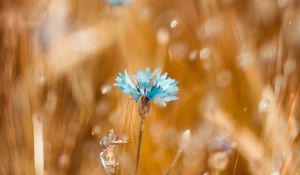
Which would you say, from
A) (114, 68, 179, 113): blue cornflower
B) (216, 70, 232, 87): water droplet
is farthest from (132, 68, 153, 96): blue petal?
(216, 70, 232, 87): water droplet

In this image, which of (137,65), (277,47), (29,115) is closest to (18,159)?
(29,115)

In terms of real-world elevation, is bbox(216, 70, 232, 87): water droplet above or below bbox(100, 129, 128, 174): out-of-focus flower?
above

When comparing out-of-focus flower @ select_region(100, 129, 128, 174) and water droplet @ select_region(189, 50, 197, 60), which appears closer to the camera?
out-of-focus flower @ select_region(100, 129, 128, 174)

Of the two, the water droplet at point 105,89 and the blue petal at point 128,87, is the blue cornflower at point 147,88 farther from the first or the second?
the water droplet at point 105,89

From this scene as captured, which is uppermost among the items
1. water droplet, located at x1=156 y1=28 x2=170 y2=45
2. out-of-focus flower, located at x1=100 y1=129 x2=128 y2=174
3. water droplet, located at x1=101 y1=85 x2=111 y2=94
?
water droplet, located at x1=156 y1=28 x2=170 y2=45

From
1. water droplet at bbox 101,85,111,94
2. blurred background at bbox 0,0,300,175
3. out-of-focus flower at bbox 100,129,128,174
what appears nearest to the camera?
out-of-focus flower at bbox 100,129,128,174

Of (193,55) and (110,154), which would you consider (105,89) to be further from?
(110,154)

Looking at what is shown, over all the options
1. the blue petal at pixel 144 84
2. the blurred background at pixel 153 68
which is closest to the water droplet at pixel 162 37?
the blurred background at pixel 153 68

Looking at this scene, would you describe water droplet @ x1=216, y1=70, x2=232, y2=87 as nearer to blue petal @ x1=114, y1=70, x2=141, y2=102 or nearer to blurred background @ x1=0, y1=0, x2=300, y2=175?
blurred background @ x1=0, y1=0, x2=300, y2=175

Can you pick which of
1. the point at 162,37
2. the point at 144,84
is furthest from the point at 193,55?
the point at 144,84

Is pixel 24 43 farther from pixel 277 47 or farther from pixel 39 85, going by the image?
pixel 277 47
